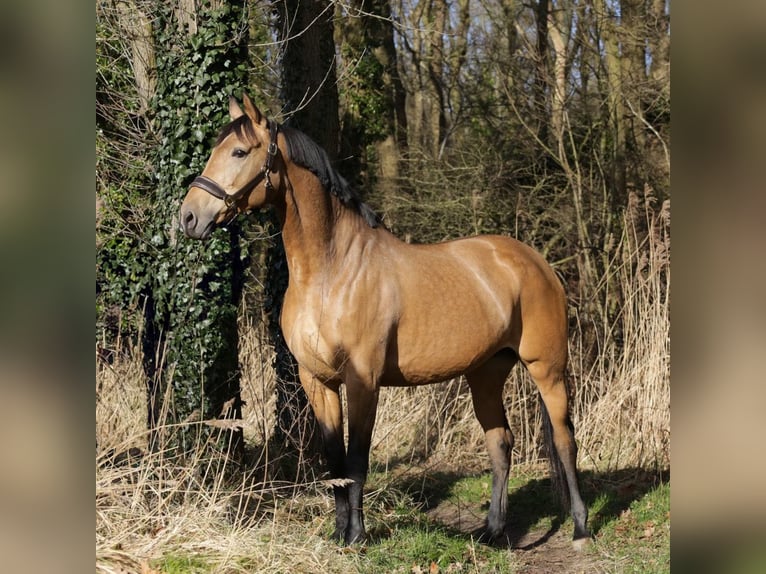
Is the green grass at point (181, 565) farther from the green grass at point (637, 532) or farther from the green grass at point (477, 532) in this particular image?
the green grass at point (637, 532)

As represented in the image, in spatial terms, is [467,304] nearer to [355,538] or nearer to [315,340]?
[315,340]

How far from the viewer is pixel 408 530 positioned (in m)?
4.86

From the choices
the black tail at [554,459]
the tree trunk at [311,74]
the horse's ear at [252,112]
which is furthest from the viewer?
the tree trunk at [311,74]

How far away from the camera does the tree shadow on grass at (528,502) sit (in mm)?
5363

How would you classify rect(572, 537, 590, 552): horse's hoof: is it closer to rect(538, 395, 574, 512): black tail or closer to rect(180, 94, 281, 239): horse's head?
rect(538, 395, 574, 512): black tail

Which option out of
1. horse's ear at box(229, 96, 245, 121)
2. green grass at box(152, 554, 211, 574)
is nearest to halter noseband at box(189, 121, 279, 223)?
horse's ear at box(229, 96, 245, 121)

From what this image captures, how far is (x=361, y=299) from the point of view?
14.4ft

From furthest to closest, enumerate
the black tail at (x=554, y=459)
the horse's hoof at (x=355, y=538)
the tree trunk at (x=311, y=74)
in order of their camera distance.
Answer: the tree trunk at (x=311, y=74)
the black tail at (x=554, y=459)
the horse's hoof at (x=355, y=538)

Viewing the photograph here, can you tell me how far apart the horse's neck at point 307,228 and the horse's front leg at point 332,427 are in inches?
24.0

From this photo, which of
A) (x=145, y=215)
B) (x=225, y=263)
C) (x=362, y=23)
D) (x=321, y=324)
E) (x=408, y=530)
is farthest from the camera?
(x=362, y=23)

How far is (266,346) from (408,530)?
2334 millimetres

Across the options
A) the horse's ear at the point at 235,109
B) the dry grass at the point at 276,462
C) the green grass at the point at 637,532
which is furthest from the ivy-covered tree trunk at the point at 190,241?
the green grass at the point at 637,532
